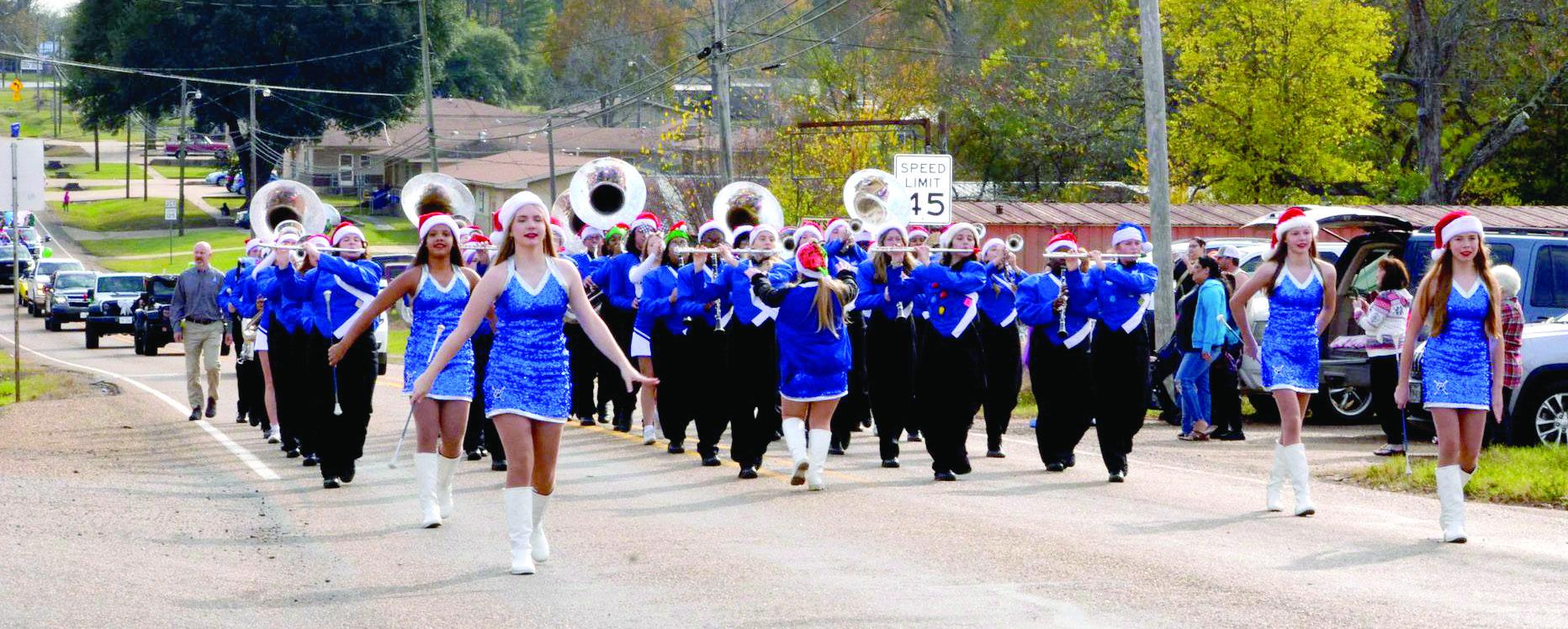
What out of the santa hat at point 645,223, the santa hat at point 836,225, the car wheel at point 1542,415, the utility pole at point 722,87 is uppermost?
the utility pole at point 722,87

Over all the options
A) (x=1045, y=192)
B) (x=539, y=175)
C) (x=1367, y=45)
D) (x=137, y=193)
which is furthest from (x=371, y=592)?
(x=137, y=193)

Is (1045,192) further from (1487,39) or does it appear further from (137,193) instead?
(137,193)

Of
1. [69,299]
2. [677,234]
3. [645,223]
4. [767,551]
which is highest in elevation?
[645,223]

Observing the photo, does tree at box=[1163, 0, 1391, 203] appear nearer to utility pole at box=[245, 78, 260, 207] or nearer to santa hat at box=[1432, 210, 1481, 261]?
santa hat at box=[1432, 210, 1481, 261]

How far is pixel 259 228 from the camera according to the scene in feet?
51.2

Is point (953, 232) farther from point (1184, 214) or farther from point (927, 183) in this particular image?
point (1184, 214)

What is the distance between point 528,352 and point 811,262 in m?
3.78

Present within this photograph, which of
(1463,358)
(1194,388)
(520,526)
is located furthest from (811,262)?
(1194,388)

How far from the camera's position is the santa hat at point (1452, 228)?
32.7 ft

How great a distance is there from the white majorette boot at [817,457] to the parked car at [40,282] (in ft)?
146

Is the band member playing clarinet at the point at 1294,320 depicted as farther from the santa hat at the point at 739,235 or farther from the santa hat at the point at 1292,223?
the santa hat at the point at 739,235

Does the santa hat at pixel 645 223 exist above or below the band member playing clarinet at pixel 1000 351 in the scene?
above

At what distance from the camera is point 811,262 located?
1236 cm

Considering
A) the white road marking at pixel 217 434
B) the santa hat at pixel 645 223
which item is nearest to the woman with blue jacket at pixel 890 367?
the santa hat at pixel 645 223
